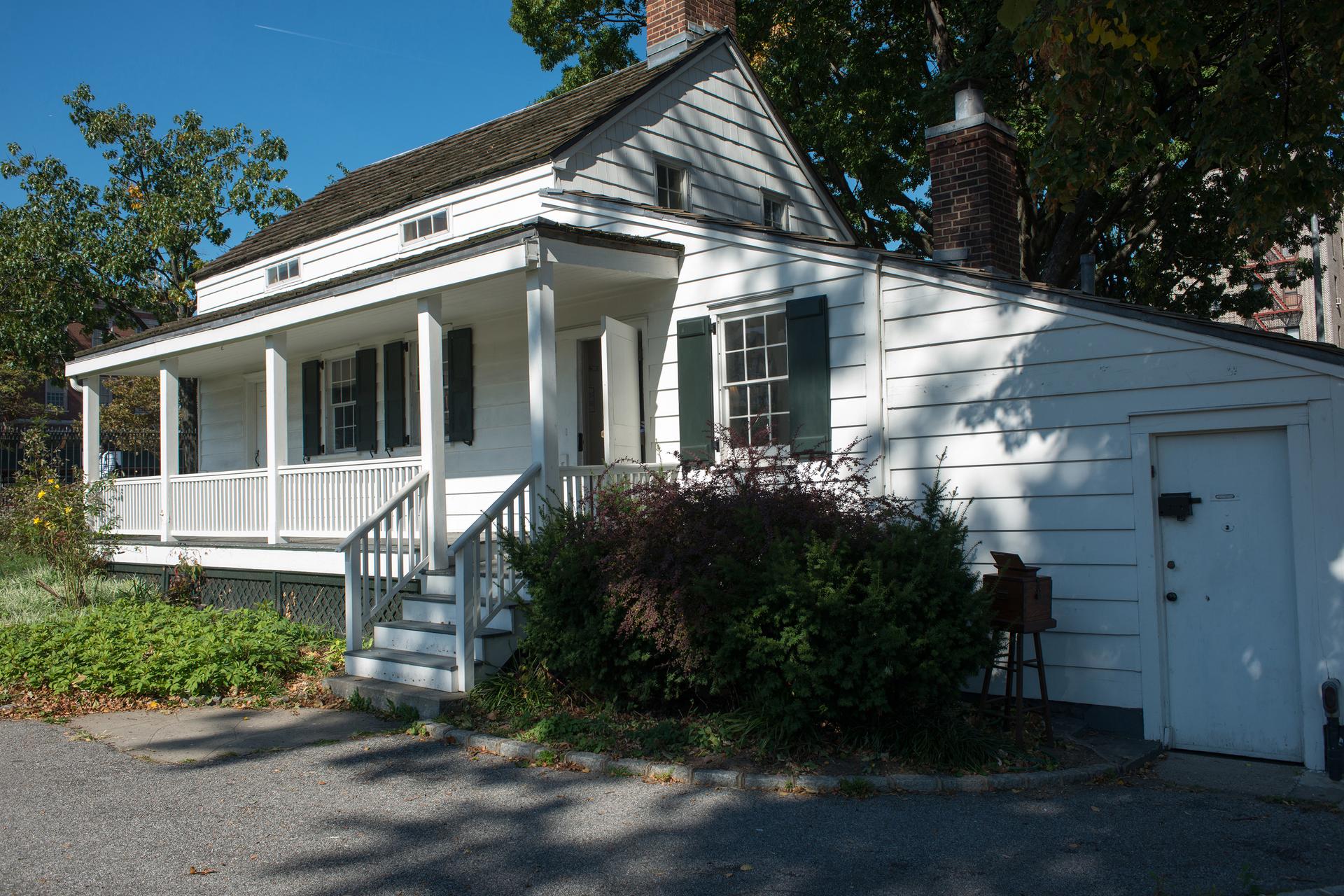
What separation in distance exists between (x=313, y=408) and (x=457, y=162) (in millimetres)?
4094

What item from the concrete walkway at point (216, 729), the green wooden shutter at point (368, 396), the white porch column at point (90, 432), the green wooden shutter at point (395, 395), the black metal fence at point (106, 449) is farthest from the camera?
the black metal fence at point (106, 449)

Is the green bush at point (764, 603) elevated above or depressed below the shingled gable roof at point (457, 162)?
below

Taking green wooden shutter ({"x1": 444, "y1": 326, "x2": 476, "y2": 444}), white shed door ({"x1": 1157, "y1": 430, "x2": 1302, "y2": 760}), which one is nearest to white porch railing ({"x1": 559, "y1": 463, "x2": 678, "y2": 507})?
green wooden shutter ({"x1": 444, "y1": 326, "x2": 476, "y2": 444})

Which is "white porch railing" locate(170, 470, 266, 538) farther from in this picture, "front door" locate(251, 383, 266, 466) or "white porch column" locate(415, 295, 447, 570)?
"white porch column" locate(415, 295, 447, 570)

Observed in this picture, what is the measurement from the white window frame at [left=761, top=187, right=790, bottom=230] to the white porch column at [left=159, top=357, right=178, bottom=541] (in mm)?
8557

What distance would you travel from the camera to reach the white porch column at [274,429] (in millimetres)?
11266

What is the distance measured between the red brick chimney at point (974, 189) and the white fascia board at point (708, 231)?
1194 millimetres

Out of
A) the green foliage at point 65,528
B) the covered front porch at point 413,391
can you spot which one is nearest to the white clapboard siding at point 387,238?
the covered front porch at point 413,391

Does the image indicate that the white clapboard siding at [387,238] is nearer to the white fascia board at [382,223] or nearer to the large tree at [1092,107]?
the white fascia board at [382,223]

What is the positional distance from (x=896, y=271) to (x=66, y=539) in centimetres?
1097

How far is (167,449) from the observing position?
1318 centimetres

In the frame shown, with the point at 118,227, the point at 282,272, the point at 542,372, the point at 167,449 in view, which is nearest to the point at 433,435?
the point at 542,372

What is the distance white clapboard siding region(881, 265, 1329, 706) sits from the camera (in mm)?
6793

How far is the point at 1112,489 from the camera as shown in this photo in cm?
703
